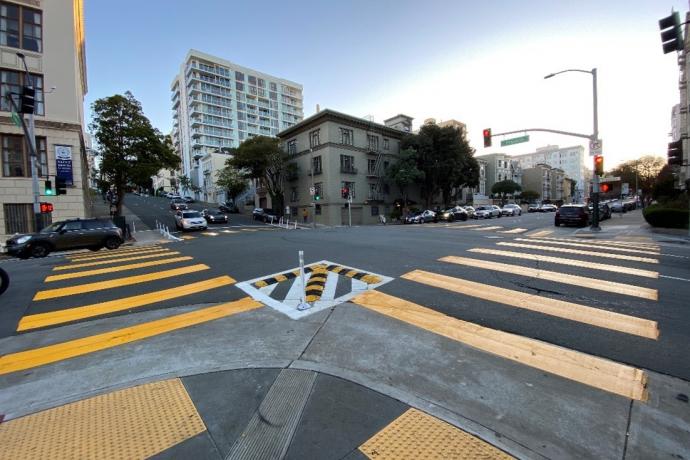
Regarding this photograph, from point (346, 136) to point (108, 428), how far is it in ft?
125

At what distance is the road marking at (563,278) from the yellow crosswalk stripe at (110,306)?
6470 mm

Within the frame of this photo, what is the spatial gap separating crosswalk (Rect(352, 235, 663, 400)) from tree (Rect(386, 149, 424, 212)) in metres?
29.3

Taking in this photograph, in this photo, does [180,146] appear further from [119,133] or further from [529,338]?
[529,338]

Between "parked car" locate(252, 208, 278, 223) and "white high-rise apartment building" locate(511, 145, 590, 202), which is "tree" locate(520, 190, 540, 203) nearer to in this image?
"white high-rise apartment building" locate(511, 145, 590, 202)

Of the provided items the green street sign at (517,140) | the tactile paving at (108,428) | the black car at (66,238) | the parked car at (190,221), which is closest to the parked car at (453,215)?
the green street sign at (517,140)

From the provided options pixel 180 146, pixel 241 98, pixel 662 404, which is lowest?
pixel 662 404

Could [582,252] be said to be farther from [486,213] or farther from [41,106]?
[486,213]

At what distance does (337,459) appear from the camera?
7.55 feet

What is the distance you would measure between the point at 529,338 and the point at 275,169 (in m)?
39.2

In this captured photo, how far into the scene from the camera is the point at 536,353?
401 cm

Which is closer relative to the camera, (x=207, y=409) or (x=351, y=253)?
(x=207, y=409)

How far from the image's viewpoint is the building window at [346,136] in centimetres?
3806

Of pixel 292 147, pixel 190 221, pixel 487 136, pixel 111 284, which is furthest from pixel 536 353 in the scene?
pixel 292 147

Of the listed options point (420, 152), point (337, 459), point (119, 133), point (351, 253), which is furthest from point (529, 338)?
point (420, 152)
